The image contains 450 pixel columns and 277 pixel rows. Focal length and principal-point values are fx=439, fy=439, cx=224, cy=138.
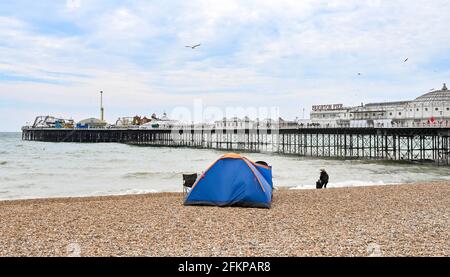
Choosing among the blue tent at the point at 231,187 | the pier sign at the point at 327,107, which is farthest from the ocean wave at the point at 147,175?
the pier sign at the point at 327,107

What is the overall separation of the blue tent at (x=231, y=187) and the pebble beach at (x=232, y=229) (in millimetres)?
322

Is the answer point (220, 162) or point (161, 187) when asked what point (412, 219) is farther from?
point (161, 187)

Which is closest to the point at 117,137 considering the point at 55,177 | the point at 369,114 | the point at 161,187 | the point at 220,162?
the point at 369,114

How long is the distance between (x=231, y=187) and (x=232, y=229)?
8.62 feet

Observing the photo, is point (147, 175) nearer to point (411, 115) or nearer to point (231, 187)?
point (231, 187)

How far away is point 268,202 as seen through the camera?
365 inches

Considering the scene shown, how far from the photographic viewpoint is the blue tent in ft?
30.4

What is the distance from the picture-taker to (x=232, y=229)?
6812mm

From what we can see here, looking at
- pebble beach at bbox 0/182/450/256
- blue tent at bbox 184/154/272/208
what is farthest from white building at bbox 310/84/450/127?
pebble beach at bbox 0/182/450/256

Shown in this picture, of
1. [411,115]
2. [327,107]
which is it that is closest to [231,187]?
[411,115]

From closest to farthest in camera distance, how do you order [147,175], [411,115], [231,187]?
1. [231,187]
2. [147,175]
3. [411,115]

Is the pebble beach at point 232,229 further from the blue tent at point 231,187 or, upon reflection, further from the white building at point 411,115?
the white building at point 411,115

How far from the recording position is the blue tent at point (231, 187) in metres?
9.26
